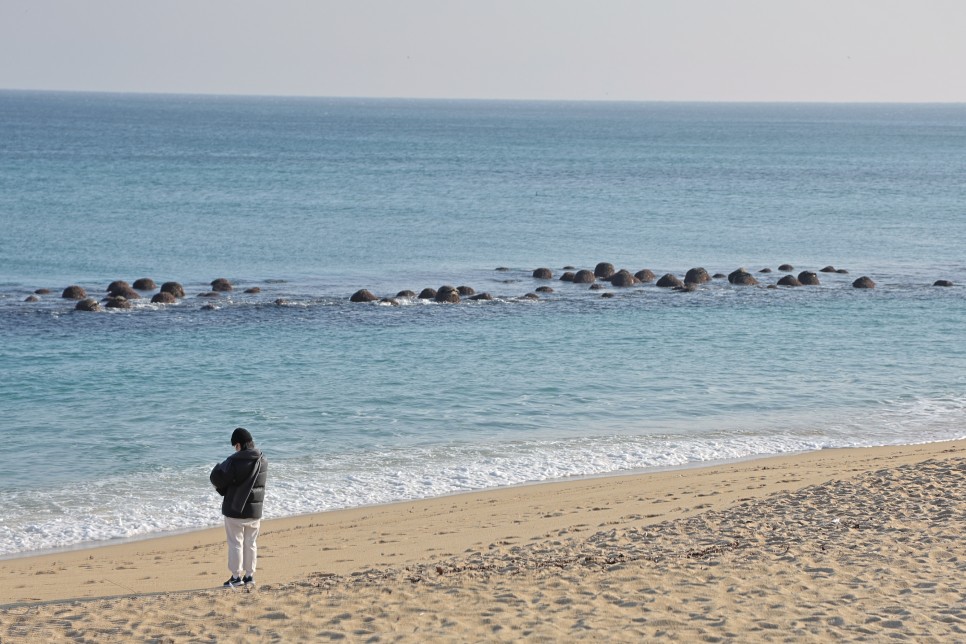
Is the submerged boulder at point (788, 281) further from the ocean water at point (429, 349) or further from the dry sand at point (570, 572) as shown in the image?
the dry sand at point (570, 572)

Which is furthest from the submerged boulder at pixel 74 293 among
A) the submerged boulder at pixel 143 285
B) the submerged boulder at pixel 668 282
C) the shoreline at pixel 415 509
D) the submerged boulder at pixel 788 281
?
the submerged boulder at pixel 788 281

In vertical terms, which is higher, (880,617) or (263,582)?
(880,617)

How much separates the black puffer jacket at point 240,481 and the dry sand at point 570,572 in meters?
1.01

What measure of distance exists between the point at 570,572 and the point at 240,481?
3.89 m

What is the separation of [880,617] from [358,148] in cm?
13909

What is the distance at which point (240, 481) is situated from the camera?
12031 mm

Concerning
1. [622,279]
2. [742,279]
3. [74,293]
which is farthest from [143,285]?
[742,279]

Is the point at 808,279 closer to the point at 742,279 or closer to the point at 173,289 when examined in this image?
the point at 742,279

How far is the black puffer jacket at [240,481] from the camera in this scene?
1202 cm

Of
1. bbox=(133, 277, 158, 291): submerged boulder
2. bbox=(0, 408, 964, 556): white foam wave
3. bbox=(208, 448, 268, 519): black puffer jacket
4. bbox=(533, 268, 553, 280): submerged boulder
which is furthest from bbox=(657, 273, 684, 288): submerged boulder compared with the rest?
bbox=(208, 448, 268, 519): black puffer jacket

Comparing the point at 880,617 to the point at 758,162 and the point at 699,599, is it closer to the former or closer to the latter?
the point at 699,599

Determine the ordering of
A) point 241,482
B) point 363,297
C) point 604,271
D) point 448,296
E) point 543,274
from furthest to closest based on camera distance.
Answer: point 604,271, point 543,274, point 448,296, point 363,297, point 241,482

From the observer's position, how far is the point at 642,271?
45.2m

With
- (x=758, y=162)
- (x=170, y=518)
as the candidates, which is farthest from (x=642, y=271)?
(x=758, y=162)
